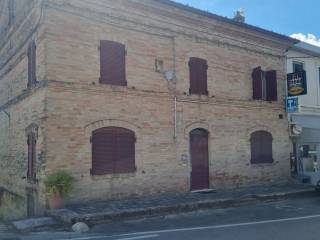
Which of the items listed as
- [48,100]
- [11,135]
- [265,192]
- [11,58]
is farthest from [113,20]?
[265,192]

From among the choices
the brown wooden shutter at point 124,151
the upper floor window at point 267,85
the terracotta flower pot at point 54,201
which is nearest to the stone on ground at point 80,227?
the terracotta flower pot at point 54,201

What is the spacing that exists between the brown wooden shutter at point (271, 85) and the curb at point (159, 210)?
5294mm

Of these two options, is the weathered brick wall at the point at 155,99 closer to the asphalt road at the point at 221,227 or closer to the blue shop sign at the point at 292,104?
the blue shop sign at the point at 292,104

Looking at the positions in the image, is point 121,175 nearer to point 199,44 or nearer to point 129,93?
point 129,93

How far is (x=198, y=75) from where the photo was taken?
1722cm

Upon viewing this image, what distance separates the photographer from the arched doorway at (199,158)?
16.7 meters

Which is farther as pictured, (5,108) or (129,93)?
(5,108)

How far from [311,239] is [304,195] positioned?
877 centimetres

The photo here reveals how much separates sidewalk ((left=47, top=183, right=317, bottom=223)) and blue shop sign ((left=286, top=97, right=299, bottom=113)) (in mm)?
4206

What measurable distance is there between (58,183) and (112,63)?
476cm

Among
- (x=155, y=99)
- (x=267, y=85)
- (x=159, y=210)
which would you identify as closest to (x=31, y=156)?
(x=155, y=99)

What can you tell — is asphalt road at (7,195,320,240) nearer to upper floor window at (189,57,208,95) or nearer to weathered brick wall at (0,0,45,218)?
weathered brick wall at (0,0,45,218)

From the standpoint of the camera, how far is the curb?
36.7ft

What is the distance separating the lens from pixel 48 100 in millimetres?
12930
